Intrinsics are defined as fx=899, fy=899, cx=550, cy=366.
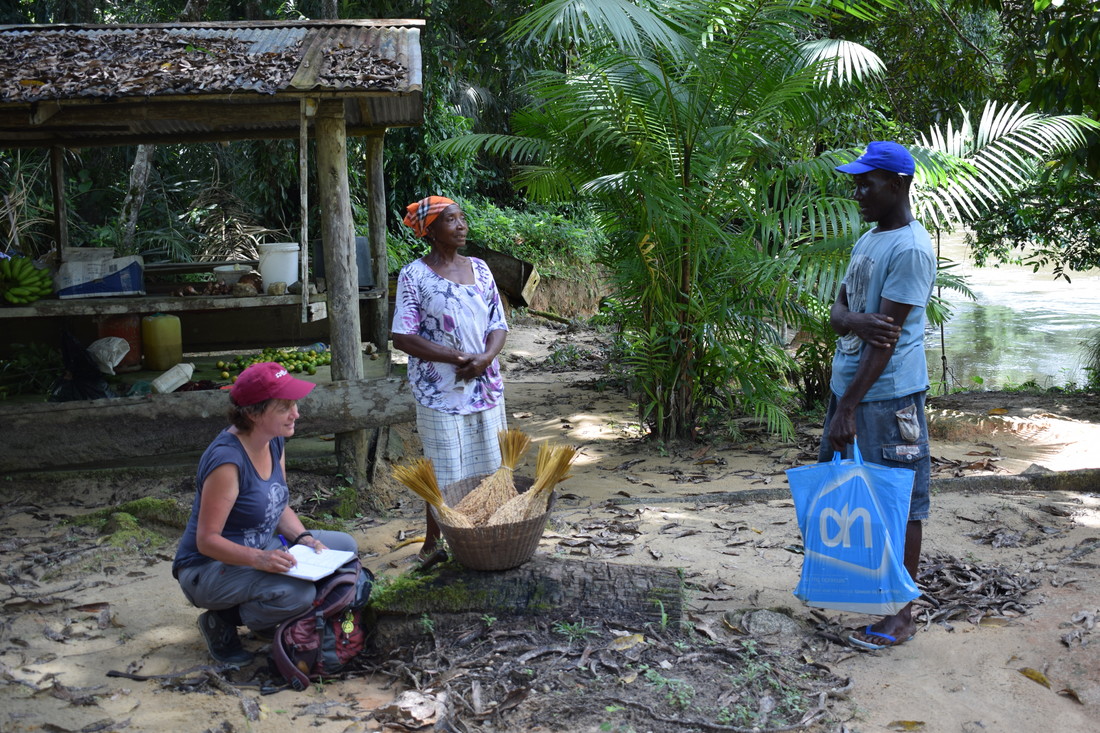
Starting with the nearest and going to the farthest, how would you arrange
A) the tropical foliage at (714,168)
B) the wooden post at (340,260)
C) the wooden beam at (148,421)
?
the wooden beam at (148,421) → the wooden post at (340,260) → the tropical foliage at (714,168)

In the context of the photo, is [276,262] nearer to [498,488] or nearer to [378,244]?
[378,244]

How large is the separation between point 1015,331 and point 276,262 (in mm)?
16038

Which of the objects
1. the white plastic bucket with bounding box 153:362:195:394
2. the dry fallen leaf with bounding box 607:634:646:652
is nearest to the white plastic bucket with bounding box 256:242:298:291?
the white plastic bucket with bounding box 153:362:195:394

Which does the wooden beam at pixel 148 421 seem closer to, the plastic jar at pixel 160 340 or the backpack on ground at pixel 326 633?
the plastic jar at pixel 160 340

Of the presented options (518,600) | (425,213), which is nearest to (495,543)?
(518,600)

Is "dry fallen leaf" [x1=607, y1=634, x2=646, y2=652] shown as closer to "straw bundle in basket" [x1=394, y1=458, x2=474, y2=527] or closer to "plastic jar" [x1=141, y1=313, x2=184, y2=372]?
"straw bundle in basket" [x1=394, y1=458, x2=474, y2=527]

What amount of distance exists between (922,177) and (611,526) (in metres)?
3.63

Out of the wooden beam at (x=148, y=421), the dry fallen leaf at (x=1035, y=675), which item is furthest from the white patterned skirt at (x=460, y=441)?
the dry fallen leaf at (x=1035, y=675)

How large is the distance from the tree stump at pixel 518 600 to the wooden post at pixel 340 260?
7.75ft

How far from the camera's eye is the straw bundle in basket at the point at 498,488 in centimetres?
384

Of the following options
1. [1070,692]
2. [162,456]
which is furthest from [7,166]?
[1070,692]

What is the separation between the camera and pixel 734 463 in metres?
6.90

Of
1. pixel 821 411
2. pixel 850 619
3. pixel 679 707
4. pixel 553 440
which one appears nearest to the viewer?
pixel 679 707

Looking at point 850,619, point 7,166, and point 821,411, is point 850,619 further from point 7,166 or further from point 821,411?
point 7,166
